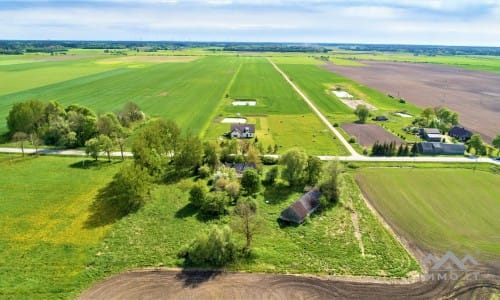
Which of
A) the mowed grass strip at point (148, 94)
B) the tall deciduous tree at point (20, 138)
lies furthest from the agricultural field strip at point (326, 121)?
the tall deciduous tree at point (20, 138)

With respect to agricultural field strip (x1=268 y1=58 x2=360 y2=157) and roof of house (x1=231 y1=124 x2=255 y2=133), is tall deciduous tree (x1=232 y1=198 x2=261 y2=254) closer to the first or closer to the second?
agricultural field strip (x1=268 y1=58 x2=360 y2=157)

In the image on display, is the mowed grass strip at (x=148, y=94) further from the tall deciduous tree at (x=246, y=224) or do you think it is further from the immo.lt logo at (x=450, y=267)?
the immo.lt logo at (x=450, y=267)

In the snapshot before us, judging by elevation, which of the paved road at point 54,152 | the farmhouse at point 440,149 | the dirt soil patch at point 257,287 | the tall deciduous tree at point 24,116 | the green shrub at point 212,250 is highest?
the tall deciduous tree at point 24,116

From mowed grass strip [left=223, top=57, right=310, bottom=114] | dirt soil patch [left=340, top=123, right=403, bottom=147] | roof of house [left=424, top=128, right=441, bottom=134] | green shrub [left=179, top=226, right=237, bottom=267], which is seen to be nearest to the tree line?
green shrub [left=179, top=226, right=237, bottom=267]

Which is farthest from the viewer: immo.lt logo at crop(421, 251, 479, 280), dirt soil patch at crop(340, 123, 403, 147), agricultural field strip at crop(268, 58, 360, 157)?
dirt soil patch at crop(340, 123, 403, 147)

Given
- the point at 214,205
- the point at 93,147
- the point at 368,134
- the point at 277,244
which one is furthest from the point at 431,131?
the point at 93,147

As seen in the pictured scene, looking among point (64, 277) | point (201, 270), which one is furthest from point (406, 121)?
point (64, 277)
